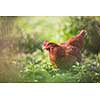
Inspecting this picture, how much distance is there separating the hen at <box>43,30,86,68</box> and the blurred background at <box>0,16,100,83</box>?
0.12ft

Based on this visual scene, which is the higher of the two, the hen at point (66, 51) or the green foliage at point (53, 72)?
the hen at point (66, 51)

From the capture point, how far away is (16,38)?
231 centimetres

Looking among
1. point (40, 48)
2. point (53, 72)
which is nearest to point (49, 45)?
point (40, 48)

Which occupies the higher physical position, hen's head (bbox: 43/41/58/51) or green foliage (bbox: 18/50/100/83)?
hen's head (bbox: 43/41/58/51)

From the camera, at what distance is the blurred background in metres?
2.28

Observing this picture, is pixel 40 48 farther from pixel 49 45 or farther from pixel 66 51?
pixel 66 51

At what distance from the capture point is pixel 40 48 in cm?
230

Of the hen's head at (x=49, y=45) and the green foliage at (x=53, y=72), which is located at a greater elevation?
the hen's head at (x=49, y=45)

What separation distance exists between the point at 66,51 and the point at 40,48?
8.9 inches

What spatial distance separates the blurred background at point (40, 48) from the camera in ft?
7.48

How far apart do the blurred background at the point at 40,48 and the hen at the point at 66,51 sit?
4 centimetres
